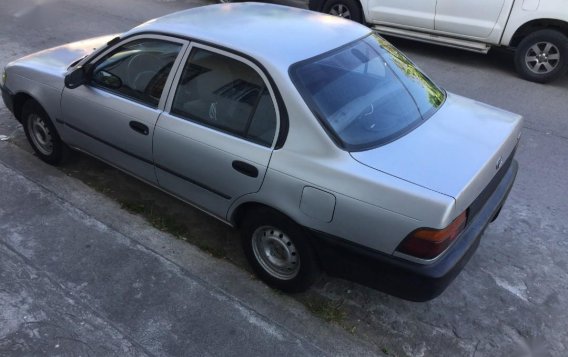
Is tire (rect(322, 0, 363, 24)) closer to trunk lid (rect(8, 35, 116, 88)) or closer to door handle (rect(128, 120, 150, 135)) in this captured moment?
trunk lid (rect(8, 35, 116, 88))

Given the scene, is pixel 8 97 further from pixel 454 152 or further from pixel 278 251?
pixel 454 152

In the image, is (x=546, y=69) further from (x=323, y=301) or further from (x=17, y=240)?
(x=17, y=240)

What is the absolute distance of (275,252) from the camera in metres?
3.24

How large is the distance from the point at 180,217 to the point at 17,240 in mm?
1202

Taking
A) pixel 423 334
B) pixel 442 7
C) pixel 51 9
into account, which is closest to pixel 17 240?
pixel 423 334

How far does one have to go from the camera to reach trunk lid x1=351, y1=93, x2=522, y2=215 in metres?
2.56

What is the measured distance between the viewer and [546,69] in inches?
269

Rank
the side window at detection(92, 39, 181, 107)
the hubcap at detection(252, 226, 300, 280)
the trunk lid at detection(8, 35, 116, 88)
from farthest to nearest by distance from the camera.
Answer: the trunk lid at detection(8, 35, 116, 88) → the side window at detection(92, 39, 181, 107) → the hubcap at detection(252, 226, 300, 280)

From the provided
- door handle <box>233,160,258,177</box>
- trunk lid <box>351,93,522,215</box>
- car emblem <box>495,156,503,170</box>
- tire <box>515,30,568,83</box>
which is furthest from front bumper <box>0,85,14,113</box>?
tire <box>515,30,568,83</box>

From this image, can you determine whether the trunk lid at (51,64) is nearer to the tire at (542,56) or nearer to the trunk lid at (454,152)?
the trunk lid at (454,152)

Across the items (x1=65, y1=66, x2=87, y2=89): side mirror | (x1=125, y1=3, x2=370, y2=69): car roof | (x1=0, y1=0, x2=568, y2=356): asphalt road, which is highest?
(x1=125, y1=3, x2=370, y2=69): car roof

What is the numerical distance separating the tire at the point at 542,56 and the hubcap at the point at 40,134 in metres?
6.16

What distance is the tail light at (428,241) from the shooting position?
2.48 metres

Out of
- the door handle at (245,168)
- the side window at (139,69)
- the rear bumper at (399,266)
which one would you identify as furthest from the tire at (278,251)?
the side window at (139,69)
